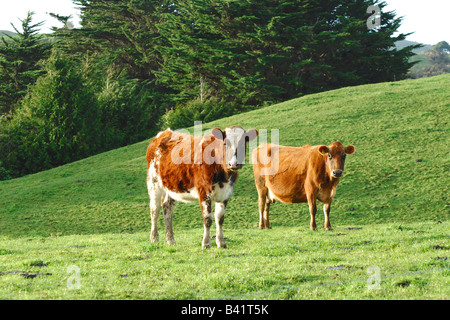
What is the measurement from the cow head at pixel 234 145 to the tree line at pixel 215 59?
28.5 metres

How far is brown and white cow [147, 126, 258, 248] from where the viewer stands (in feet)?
27.8

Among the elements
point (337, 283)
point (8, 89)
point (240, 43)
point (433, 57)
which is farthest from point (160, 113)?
point (433, 57)

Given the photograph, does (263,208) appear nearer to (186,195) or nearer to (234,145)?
(186,195)

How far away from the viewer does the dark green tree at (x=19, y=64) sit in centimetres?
4578

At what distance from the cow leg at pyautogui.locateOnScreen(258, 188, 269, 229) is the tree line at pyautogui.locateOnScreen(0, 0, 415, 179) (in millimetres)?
24651

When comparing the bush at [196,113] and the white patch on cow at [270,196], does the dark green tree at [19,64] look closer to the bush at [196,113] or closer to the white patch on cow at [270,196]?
the bush at [196,113]

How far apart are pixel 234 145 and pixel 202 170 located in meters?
0.87

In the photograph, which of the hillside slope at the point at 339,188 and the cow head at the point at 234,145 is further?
the hillside slope at the point at 339,188

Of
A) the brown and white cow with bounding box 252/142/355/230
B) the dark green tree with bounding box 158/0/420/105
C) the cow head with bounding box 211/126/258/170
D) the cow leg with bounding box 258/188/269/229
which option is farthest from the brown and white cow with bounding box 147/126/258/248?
the dark green tree with bounding box 158/0/420/105

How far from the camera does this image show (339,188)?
60.5 ft

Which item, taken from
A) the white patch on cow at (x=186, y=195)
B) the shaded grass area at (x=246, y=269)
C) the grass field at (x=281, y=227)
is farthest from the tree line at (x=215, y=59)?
the shaded grass area at (x=246, y=269)

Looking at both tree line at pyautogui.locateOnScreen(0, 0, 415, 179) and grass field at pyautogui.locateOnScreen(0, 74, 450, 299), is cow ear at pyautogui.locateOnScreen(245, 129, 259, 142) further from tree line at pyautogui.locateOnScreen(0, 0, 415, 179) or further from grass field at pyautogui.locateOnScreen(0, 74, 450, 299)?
tree line at pyautogui.locateOnScreen(0, 0, 415, 179)

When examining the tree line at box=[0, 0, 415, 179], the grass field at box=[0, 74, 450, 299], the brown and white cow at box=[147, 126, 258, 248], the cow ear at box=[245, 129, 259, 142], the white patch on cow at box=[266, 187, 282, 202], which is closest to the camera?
the grass field at box=[0, 74, 450, 299]

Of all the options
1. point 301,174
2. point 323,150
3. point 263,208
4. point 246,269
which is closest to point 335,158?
point 323,150
